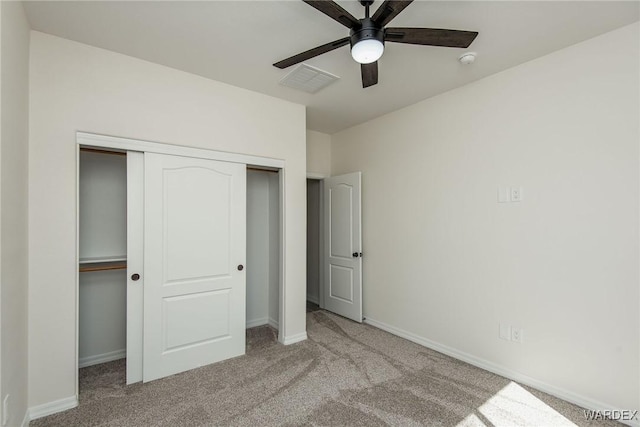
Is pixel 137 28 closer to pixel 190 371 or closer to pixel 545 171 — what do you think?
pixel 190 371

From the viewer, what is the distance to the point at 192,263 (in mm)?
2822

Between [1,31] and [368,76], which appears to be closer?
[1,31]

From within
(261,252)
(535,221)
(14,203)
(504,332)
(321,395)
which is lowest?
(321,395)

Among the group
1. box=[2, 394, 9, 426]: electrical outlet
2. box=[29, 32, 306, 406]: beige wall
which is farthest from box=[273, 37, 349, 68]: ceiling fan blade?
box=[2, 394, 9, 426]: electrical outlet

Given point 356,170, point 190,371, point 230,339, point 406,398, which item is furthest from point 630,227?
point 190,371

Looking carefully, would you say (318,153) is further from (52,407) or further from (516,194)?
(52,407)

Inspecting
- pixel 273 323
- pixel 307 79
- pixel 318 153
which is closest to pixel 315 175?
pixel 318 153

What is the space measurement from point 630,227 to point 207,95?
349 cm

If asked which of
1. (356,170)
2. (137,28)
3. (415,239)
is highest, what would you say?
(137,28)

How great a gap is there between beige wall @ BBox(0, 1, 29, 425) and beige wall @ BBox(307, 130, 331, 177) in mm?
3028

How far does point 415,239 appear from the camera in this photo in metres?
3.46

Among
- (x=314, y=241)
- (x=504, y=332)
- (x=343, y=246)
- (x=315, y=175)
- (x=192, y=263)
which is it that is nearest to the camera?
(x=504, y=332)

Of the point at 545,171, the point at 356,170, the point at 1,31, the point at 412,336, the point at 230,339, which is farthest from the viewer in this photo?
the point at 356,170

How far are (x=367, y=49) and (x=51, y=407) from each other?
3.20 metres
